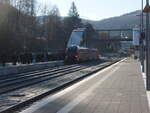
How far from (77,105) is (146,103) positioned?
7.97ft

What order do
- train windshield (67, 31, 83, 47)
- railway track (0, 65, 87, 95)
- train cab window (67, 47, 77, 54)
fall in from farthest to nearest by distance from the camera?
1. train windshield (67, 31, 83, 47)
2. train cab window (67, 47, 77, 54)
3. railway track (0, 65, 87, 95)

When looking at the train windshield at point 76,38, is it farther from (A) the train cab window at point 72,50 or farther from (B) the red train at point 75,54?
(A) the train cab window at point 72,50

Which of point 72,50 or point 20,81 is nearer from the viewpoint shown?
point 20,81

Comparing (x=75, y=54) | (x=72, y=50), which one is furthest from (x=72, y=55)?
(x=72, y=50)

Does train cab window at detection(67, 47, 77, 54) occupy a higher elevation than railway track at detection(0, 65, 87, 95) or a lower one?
higher

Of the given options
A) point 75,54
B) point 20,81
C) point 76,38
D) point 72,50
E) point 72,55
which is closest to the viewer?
point 20,81


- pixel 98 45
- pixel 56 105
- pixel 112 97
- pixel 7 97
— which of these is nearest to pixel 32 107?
pixel 56 105

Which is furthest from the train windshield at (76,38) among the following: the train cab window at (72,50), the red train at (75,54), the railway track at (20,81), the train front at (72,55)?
the railway track at (20,81)

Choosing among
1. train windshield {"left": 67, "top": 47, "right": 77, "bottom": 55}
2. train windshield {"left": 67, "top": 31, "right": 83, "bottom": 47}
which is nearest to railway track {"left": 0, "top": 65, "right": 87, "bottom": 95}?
train windshield {"left": 67, "top": 47, "right": 77, "bottom": 55}

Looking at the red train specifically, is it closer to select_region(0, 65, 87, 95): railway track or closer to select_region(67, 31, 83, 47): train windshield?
select_region(67, 31, 83, 47): train windshield

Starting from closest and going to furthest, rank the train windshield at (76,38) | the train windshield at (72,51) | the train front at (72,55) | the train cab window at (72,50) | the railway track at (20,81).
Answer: the railway track at (20,81), the train front at (72,55), the train windshield at (72,51), the train cab window at (72,50), the train windshield at (76,38)

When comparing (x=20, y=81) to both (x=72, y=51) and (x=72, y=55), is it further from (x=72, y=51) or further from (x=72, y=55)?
(x=72, y=51)

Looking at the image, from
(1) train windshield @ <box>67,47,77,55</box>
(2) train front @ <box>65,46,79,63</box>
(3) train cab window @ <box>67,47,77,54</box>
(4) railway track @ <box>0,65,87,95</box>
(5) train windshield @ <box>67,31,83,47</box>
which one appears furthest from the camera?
(5) train windshield @ <box>67,31,83,47</box>

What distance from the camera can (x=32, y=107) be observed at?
13.3m
